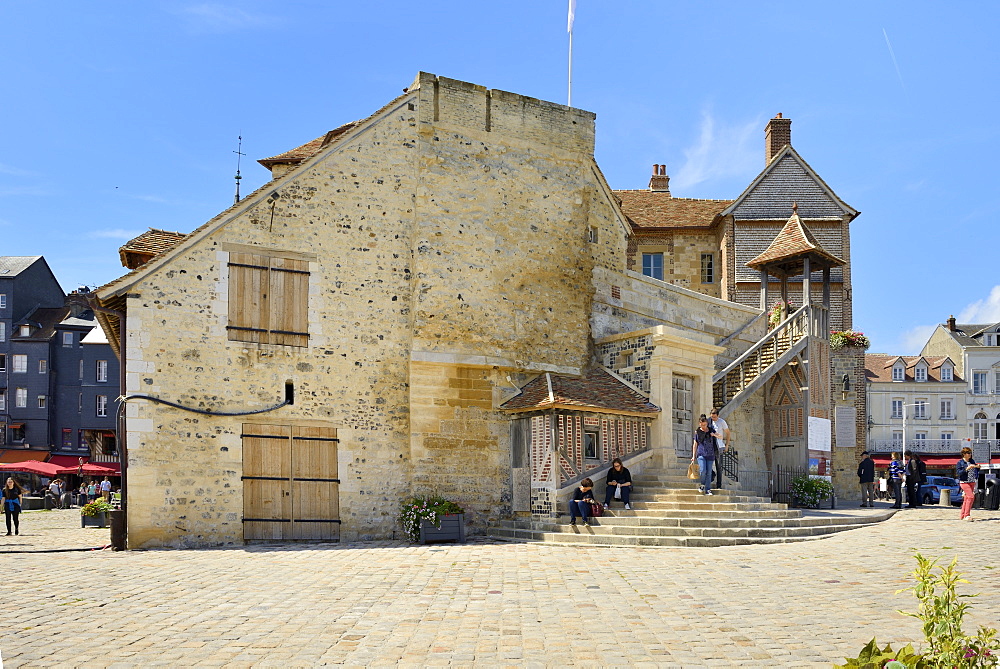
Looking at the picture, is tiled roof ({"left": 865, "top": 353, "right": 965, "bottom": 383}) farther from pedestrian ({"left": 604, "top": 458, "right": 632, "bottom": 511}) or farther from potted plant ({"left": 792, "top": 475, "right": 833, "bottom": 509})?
pedestrian ({"left": 604, "top": 458, "right": 632, "bottom": 511})

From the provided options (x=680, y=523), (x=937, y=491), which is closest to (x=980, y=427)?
(x=937, y=491)

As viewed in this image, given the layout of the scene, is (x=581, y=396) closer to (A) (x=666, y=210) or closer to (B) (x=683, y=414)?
(B) (x=683, y=414)

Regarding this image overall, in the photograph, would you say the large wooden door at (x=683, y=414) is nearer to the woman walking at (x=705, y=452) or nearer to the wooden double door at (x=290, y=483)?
the woman walking at (x=705, y=452)

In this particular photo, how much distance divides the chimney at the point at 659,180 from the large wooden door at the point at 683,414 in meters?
14.6

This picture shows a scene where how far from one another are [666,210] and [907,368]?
1069 inches

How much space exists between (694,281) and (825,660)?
75.5 feet

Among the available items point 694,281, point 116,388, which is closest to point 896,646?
point 694,281

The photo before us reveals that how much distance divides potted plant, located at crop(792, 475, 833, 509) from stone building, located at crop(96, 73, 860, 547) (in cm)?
375

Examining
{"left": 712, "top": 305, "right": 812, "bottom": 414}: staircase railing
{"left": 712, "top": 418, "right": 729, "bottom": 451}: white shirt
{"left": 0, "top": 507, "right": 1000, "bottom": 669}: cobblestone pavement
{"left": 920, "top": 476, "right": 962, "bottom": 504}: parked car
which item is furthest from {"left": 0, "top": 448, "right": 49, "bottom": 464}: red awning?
{"left": 920, "top": 476, "right": 962, "bottom": 504}: parked car

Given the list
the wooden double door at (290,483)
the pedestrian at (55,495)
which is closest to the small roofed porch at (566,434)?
the wooden double door at (290,483)

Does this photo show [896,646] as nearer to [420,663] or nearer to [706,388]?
[420,663]

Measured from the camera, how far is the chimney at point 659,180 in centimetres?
3130

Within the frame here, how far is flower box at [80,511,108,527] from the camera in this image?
19.7 metres

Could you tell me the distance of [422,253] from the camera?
16141 millimetres
